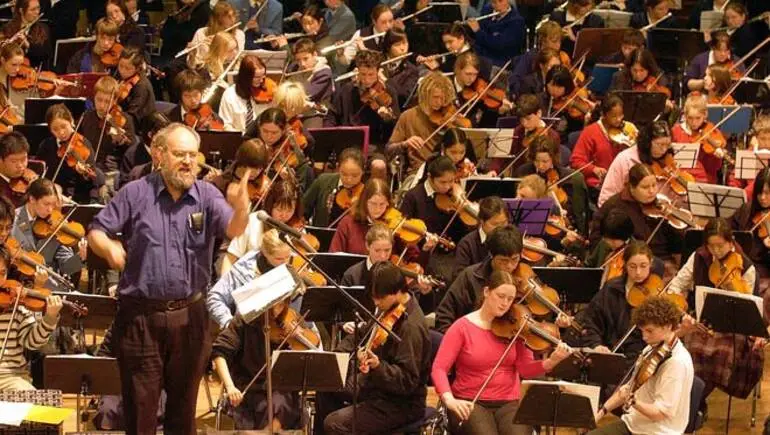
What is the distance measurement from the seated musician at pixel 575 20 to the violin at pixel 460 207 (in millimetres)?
3795

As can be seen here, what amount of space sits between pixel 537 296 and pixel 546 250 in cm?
89

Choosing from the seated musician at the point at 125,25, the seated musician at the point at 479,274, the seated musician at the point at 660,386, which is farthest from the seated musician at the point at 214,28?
the seated musician at the point at 660,386

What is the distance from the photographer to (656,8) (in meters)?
12.5

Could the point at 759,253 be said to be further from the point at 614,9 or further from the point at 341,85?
the point at 614,9

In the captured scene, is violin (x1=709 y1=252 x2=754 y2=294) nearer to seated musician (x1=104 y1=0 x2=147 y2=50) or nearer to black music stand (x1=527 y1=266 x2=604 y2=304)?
black music stand (x1=527 y1=266 x2=604 y2=304)

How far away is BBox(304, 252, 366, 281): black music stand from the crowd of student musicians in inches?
3.5

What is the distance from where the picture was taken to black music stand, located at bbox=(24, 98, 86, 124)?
10.0 meters

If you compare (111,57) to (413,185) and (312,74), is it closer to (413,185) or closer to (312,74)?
(312,74)

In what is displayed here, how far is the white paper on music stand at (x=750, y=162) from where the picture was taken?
963 cm

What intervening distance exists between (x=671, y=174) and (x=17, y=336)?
4121 mm

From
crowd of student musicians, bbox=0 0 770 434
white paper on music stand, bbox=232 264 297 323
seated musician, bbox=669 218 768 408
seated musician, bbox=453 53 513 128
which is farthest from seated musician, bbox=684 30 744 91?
white paper on music stand, bbox=232 264 297 323

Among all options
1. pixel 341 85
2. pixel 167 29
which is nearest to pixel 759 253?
pixel 341 85

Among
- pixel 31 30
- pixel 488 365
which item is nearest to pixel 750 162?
pixel 488 365

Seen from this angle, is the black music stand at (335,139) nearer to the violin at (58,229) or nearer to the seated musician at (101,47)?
the violin at (58,229)
